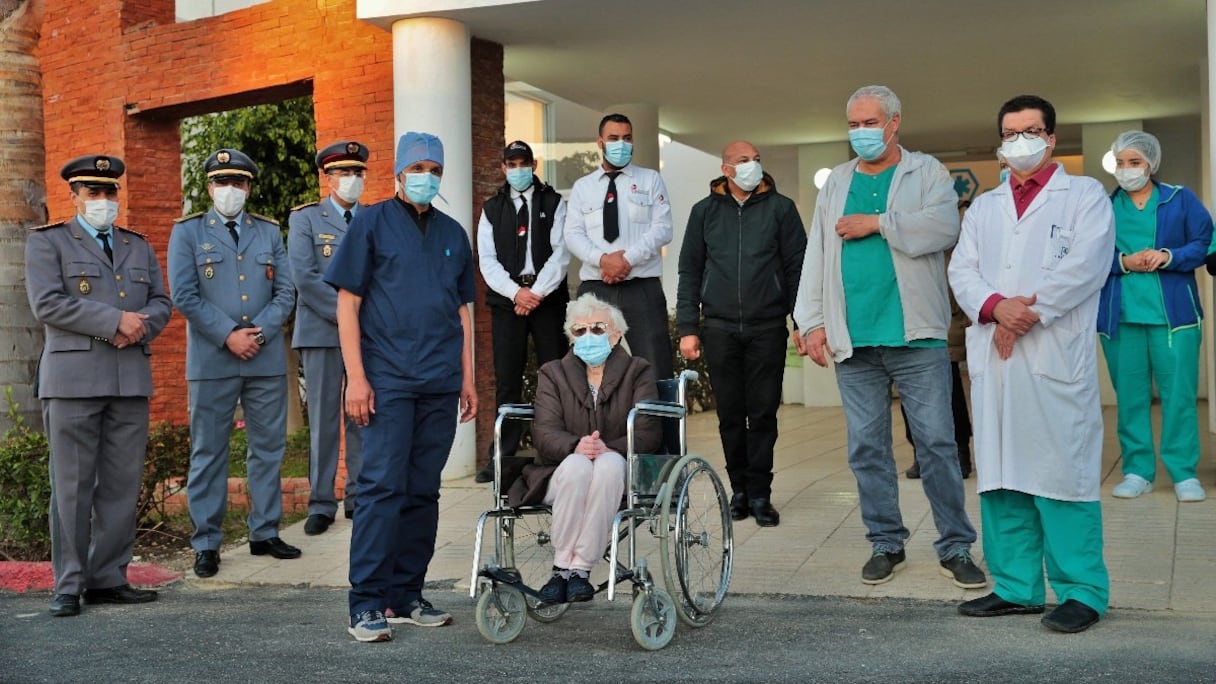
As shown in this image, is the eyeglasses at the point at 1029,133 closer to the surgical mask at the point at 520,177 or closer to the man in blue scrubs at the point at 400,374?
the man in blue scrubs at the point at 400,374

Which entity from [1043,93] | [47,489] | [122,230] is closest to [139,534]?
[47,489]

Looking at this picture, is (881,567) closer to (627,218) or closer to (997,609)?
(997,609)

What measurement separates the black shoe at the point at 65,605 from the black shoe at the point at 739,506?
3.32 m

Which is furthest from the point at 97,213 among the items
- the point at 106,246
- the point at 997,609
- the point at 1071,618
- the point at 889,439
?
the point at 1071,618

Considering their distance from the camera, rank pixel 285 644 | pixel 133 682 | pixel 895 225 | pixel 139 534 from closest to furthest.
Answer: pixel 133 682
pixel 285 644
pixel 895 225
pixel 139 534

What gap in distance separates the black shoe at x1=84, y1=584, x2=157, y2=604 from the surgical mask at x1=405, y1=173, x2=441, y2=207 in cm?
239

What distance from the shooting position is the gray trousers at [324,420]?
846 centimetres

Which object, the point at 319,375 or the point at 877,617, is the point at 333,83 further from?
the point at 877,617

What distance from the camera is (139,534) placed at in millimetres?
8641

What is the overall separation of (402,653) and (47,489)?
10.7 feet

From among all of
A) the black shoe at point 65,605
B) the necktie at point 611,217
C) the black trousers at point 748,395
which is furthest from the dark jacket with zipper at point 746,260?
the black shoe at point 65,605

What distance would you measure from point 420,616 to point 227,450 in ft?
7.13

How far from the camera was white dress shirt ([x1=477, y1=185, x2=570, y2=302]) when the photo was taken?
8.98m

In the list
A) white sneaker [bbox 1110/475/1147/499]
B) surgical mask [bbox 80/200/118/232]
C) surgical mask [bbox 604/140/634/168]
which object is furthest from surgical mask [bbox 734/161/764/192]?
surgical mask [bbox 80/200/118/232]
